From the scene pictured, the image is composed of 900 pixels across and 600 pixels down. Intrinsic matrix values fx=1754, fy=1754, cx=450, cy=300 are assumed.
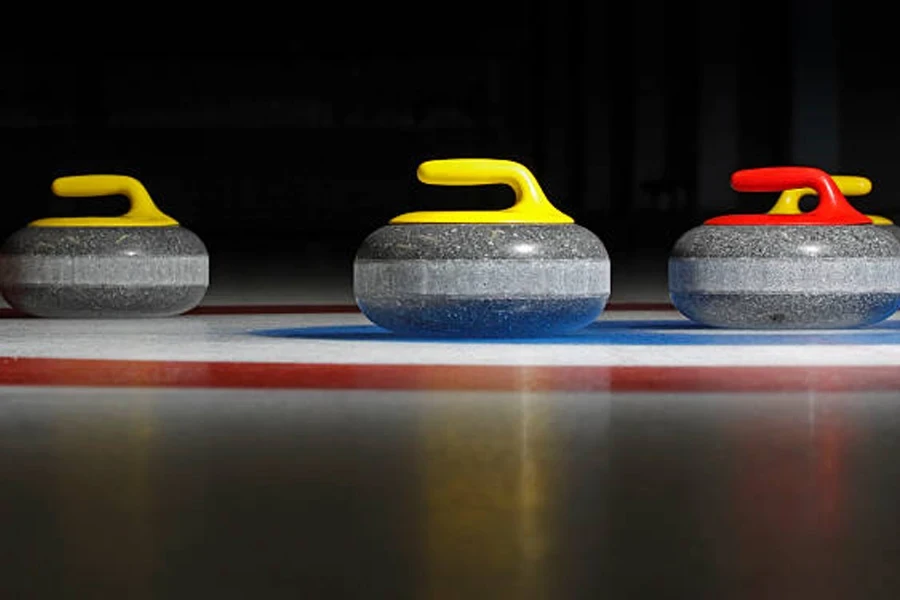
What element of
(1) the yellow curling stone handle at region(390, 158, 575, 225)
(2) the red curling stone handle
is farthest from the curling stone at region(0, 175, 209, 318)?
(2) the red curling stone handle

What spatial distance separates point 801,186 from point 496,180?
4.66ft

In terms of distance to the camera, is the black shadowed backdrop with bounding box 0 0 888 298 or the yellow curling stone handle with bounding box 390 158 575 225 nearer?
the yellow curling stone handle with bounding box 390 158 575 225

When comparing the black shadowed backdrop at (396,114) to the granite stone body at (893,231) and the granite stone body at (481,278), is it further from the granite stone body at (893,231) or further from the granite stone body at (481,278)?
the granite stone body at (481,278)

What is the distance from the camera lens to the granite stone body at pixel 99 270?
25.8 feet

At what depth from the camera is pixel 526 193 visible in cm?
676

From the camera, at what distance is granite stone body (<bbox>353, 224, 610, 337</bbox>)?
6508 millimetres

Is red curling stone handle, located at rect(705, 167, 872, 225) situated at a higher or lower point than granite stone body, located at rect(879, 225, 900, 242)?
higher

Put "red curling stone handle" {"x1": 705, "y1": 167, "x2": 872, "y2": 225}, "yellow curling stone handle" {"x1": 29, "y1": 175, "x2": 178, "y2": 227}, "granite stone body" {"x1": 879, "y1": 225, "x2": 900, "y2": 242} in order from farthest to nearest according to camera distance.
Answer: "yellow curling stone handle" {"x1": 29, "y1": 175, "x2": 178, "y2": 227}
"granite stone body" {"x1": 879, "y1": 225, "x2": 900, "y2": 242}
"red curling stone handle" {"x1": 705, "y1": 167, "x2": 872, "y2": 225}

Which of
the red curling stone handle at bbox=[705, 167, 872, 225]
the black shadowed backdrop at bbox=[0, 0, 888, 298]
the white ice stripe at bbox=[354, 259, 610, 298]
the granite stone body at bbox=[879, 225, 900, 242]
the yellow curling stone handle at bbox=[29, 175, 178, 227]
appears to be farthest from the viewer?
the black shadowed backdrop at bbox=[0, 0, 888, 298]

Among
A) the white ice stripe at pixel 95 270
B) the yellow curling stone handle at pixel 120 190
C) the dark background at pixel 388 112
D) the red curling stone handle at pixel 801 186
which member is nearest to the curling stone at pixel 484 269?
the red curling stone handle at pixel 801 186

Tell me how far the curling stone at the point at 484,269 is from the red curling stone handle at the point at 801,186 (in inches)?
29.7

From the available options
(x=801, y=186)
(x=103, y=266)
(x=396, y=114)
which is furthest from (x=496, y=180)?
(x=396, y=114)

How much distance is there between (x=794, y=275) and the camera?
22.7 ft

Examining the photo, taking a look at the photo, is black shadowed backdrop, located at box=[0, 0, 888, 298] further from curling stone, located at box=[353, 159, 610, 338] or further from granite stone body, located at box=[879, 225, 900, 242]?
curling stone, located at box=[353, 159, 610, 338]
